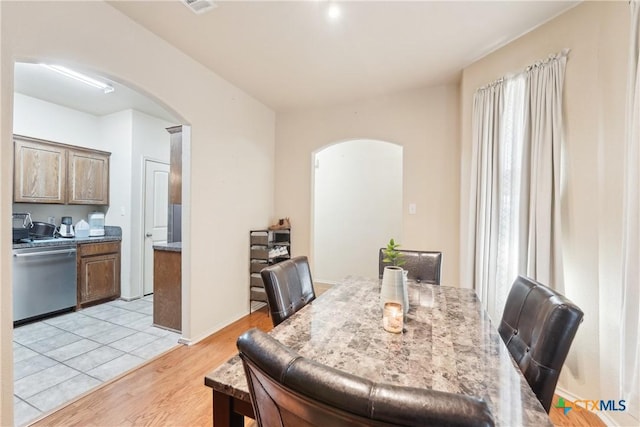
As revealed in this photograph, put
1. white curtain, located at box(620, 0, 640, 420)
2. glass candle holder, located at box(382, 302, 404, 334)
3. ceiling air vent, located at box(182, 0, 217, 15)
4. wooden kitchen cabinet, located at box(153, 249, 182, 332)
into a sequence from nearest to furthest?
glass candle holder, located at box(382, 302, 404, 334), white curtain, located at box(620, 0, 640, 420), ceiling air vent, located at box(182, 0, 217, 15), wooden kitchen cabinet, located at box(153, 249, 182, 332)

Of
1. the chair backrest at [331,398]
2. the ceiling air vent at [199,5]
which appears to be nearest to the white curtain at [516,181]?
the chair backrest at [331,398]

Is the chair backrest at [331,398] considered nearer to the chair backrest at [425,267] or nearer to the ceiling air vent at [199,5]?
the chair backrest at [425,267]

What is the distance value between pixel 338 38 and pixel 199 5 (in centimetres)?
106

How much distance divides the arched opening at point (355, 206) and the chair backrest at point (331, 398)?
3.65 metres

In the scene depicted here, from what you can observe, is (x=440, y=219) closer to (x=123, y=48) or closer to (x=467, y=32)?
(x=467, y=32)

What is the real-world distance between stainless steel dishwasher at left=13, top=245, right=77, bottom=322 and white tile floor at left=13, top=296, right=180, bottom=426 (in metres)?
0.16

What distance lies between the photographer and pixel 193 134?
8.82 feet

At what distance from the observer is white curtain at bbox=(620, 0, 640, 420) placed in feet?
4.63

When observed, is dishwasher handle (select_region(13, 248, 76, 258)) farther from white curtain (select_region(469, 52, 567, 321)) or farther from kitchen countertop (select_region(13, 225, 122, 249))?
white curtain (select_region(469, 52, 567, 321))

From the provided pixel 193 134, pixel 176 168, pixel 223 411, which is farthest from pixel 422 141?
pixel 223 411

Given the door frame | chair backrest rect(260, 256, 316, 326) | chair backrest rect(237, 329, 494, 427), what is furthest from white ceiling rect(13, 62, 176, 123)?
chair backrest rect(237, 329, 494, 427)

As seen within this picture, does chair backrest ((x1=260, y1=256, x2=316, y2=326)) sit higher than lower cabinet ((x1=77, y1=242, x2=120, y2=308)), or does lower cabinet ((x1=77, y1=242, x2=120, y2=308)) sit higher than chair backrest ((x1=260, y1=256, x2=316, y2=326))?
chair backrest ((x1=260, y1=256, x2=316, y2=326))

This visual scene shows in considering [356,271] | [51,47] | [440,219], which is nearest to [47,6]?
[51,47]

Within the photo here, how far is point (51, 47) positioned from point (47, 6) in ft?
0.76
